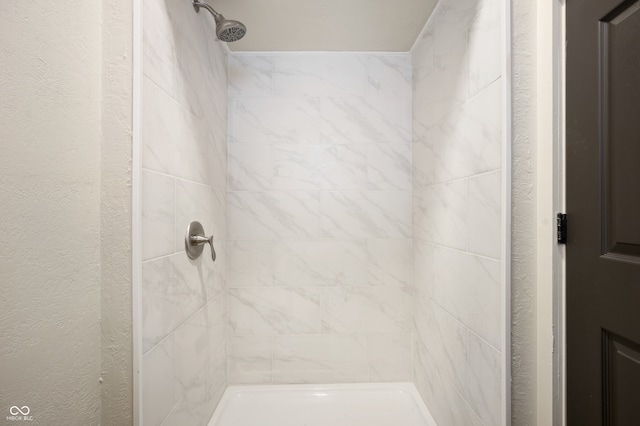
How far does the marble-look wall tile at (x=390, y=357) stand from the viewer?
1769mm

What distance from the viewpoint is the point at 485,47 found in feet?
3.28

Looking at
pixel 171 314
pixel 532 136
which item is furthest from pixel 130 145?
pixel 532 136

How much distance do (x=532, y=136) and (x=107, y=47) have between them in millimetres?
1198

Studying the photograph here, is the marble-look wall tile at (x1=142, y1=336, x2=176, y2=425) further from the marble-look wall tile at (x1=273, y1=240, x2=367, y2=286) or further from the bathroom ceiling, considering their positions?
the bathroom ceiling

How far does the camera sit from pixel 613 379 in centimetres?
69

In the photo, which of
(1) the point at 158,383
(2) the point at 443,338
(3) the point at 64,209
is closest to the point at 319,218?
(2) the point at 443,338

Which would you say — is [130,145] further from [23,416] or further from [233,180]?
[233,180]

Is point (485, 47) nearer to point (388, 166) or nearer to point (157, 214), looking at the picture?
point (388, 166)

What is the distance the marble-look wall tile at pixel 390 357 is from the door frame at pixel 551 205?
3.10ft

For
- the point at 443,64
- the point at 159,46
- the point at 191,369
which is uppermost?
the point at 443,64

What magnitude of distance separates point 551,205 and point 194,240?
1.18 m

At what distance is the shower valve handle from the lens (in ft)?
3.88

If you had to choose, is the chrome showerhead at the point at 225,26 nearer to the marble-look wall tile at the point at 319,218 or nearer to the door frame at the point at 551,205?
the marble-look wall tile at the point at 319,218

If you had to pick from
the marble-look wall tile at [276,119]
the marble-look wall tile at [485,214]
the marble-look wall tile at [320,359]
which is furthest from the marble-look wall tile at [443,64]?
the marble-look wall tile at [320,359]
